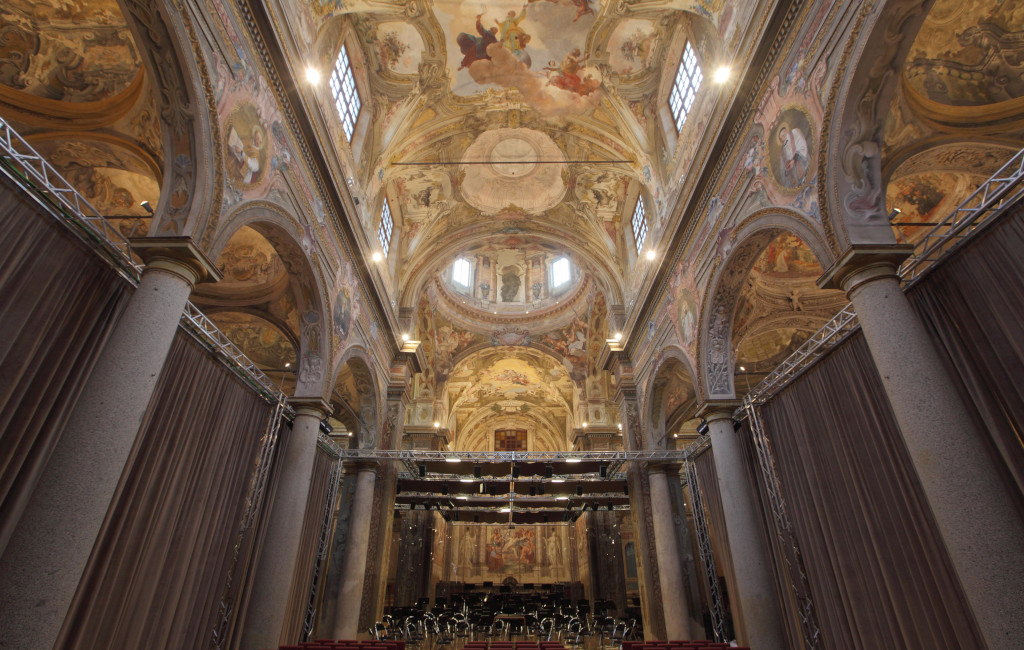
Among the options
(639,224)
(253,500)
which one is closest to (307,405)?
(253,500)

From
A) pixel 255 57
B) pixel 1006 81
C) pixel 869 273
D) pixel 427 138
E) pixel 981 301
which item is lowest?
pixel 981 301

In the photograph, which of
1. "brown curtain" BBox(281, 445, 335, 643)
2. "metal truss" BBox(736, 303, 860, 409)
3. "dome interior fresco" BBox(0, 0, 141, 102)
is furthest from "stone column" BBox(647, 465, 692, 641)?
"dome interior fresco" BBox(0, 0, 141, 102)

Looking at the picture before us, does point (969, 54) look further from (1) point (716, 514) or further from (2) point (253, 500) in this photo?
(2) point (253, 500)

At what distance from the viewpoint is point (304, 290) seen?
10.9 meters

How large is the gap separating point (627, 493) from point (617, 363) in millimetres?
4235

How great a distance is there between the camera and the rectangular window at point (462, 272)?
26344 millimetres

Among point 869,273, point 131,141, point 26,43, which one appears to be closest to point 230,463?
point 131,141

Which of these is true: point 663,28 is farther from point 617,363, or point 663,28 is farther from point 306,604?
point 306,604

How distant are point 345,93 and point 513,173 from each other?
7.12 meters

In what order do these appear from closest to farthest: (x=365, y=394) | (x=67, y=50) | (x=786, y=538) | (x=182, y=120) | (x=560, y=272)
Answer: (x=182, y=120) → (x=67, y=50) → (x=786, y=538) → (x=365, y=394) → (x=560, y=272)

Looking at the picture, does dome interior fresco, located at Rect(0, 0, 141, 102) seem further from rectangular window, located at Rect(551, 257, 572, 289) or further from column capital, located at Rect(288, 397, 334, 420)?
rectangular window, located at Rect(551, 257, 572, 289)

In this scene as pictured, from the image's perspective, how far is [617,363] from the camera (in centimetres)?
1758

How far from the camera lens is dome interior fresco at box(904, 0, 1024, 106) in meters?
7.34

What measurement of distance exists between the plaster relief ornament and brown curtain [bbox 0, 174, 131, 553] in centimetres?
1171
